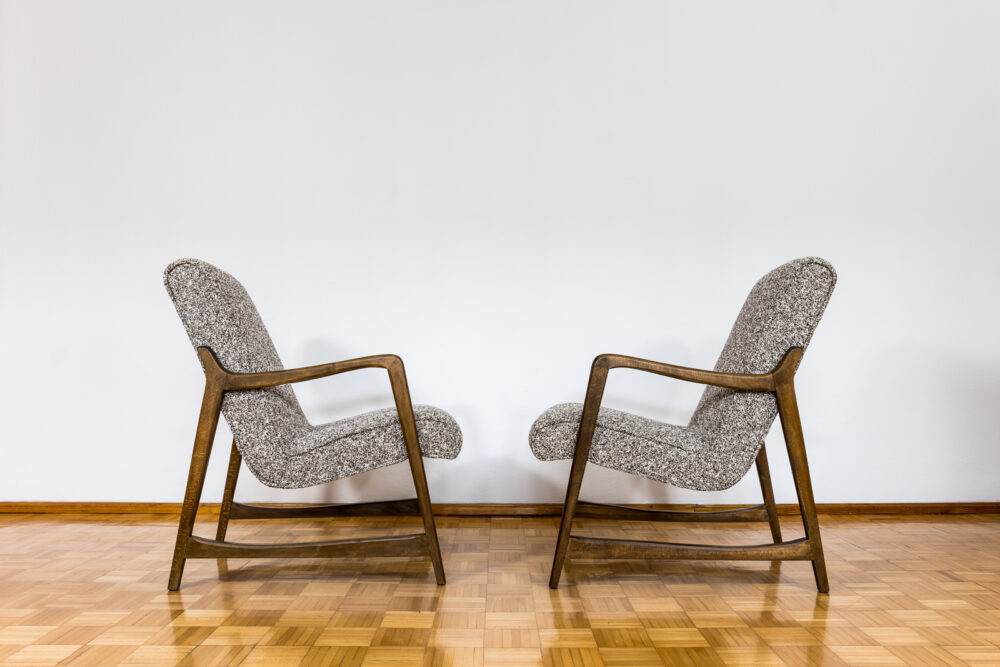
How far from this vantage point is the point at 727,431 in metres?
2.12

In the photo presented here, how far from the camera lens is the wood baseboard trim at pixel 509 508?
125 inches

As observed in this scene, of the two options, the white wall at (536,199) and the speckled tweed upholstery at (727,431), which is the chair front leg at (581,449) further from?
the white wall at (536,199)


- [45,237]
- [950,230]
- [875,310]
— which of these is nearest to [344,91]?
[45,237]

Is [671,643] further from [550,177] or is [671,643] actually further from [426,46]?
[426,46]

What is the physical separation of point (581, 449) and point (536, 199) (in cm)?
147

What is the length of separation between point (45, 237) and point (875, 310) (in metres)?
3.75

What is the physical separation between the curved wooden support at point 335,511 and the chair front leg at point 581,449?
0.54 meters

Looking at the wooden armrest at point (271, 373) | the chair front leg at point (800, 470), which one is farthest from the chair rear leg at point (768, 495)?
the wooden armrest at point (271, 373)

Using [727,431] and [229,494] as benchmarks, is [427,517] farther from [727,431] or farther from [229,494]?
[727,431]

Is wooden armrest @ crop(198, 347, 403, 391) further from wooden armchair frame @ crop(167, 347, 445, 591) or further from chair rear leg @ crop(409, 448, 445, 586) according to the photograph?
chair rear leg @ crop(409, 448, 445, 586)

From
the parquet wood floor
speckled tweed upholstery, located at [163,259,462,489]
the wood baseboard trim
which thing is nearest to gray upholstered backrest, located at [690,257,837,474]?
the parquet wood floor

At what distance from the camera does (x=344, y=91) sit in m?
3.23

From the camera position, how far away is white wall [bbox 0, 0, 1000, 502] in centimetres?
322

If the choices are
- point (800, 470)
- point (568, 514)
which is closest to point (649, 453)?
point (568, 514)
